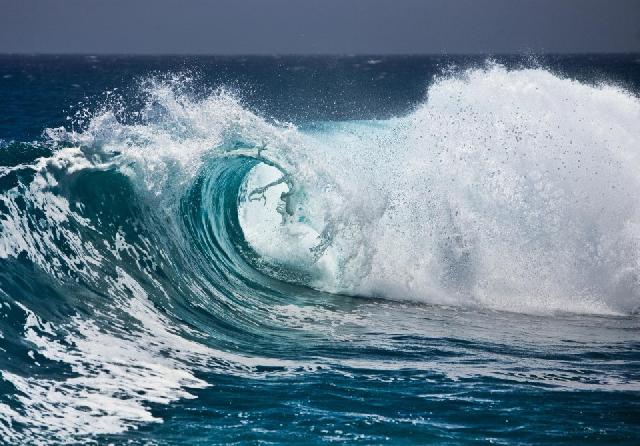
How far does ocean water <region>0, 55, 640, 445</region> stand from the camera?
676 cm

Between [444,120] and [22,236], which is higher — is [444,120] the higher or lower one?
the higher one

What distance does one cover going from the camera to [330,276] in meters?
13.2

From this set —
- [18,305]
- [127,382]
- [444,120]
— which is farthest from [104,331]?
[444,120]

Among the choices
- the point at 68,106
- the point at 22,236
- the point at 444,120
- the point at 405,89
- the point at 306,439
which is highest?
the point at 405,89

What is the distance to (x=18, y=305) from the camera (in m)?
8.23

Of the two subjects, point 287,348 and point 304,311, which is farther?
point 304,311

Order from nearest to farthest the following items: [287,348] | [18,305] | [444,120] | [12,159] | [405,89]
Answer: [18,305]
[287,348]
[12,159]
[444,120]
[405,89]

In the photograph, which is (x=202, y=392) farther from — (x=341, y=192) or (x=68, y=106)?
(x=68, y=106)

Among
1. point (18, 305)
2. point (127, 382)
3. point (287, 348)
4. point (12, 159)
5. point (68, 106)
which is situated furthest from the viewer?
point (68, 106)

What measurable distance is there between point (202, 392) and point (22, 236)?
3.60 meters

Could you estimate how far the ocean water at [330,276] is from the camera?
6758 mm

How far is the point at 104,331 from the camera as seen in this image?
8492mm

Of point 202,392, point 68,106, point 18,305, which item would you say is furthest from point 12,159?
point 68,106

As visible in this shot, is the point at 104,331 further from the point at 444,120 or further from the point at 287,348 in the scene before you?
the point at 444,120
